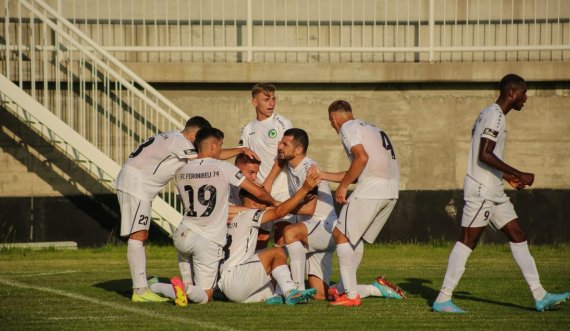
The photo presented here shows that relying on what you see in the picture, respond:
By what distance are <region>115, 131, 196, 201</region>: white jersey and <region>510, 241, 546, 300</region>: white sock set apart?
3.66 meters

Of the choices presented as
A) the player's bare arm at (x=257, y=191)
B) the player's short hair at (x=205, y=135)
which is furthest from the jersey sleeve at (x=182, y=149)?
the player's bare arm at (x=257, y=191)

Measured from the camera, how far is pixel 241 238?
1311 cm

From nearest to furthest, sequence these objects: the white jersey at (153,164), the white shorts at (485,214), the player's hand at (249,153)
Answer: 1. the white shorts at (485,214)
2. the white jersey at (153,164)
3. the player's hand at (249,153)

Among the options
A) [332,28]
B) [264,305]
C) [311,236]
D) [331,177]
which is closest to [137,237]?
[264,305]

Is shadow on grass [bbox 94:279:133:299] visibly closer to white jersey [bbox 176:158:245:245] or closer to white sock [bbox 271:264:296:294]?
white jersey [bbox 176:158:245:245]

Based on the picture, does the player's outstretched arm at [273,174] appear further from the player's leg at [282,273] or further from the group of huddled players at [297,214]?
the player's leg at [282,273]

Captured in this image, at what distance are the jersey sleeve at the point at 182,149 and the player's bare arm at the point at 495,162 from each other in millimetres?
3140

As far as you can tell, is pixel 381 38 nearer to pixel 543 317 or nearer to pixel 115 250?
pixel 115 250

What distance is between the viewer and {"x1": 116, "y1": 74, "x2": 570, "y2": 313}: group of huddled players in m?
12.3

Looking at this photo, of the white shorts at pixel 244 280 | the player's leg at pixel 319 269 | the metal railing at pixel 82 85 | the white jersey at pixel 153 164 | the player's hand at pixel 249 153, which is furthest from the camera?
the metal railing at pixel 82 85

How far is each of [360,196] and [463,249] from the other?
1281mm

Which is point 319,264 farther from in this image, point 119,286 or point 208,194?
point 119,286

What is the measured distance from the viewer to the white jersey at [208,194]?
505 inches

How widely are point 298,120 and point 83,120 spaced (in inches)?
138
